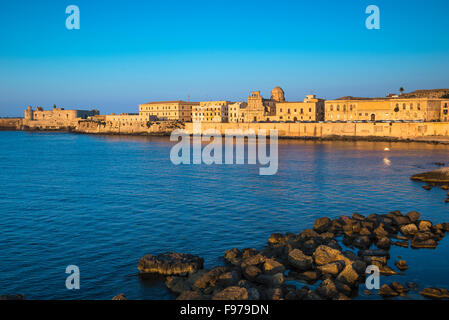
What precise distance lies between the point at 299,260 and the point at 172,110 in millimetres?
103588

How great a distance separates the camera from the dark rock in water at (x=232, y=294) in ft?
31.0

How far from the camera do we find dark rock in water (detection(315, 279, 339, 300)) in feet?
33.0

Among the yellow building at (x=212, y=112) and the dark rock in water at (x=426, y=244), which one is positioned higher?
the yellow building at (x=212, y=112)

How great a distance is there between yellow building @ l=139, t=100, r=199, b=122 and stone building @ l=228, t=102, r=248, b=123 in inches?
634

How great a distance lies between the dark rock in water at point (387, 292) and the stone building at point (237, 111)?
86.7 metres

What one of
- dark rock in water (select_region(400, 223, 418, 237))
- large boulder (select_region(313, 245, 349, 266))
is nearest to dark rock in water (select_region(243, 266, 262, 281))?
large boulder (select_region(313, 245, 349, 266))

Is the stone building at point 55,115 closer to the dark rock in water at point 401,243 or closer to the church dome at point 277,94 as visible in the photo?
the church dome at point 277,94

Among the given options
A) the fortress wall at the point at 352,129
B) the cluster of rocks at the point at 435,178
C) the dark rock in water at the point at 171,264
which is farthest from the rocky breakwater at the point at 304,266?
the fortress wall at the point at 352,129

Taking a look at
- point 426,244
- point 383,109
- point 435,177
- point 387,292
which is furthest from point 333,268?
point 383,109

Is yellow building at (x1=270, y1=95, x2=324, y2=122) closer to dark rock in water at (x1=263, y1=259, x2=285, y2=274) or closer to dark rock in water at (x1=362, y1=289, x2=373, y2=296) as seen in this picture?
dark rock in water at (x1=263, y1=259, x2=285, y2=274)

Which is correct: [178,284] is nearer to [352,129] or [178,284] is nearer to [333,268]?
[333,268]

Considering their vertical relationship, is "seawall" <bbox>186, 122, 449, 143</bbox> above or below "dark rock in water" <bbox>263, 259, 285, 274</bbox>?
above

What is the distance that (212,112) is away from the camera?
102188 millimetres

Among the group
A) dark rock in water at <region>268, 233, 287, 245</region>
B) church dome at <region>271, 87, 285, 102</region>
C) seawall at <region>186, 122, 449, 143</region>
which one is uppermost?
church dome at <region>271, 87, 285, 102</region>
